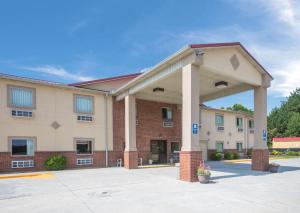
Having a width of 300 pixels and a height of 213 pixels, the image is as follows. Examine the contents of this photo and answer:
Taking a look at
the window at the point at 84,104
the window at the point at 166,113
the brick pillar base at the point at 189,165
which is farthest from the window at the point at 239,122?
the brick pillar base at the point at 189,165

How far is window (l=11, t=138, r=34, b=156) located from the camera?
15539mm

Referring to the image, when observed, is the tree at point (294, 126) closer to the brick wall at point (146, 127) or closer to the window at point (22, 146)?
the brick wall at point (146, 127)

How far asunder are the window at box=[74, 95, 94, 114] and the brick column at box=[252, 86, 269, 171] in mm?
11222

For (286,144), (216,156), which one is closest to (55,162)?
(216,156)

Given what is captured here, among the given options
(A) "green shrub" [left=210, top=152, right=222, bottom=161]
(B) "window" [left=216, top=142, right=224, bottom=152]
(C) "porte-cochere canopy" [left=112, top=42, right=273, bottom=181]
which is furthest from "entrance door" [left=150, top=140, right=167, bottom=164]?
(B) "window" [left=216, top=142, right=224, bottom=152]

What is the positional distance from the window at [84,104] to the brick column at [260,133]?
11.2 metres

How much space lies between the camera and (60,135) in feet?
56.6

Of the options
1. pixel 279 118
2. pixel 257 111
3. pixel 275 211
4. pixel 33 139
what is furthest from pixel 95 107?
pixel 279 118

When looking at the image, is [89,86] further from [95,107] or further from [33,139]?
[33,139]

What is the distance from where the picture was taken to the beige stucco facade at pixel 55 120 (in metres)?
15.3

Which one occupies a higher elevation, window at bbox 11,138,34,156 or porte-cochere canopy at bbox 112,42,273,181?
porte-cochere canopy at bbox 112,42,273,181

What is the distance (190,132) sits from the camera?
11.7 metres

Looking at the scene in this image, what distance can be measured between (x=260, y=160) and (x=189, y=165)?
6434 mm

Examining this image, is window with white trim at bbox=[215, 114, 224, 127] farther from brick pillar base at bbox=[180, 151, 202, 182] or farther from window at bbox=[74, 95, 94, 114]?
brick pillar base at bbox=[180, 151, 202, 182]
